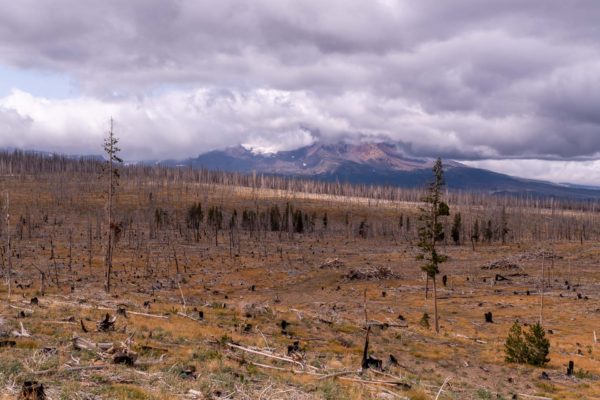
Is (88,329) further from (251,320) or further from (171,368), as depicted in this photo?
(251,320)

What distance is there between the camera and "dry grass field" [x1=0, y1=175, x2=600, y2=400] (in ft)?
47.9

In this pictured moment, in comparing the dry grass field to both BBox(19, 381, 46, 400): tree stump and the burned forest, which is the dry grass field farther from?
BBox(19, 381, 46, 400): tree stump

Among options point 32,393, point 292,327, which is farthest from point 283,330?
point 32,393

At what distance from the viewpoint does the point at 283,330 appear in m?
30.1

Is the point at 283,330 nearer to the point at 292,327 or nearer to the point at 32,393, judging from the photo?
the point at 292,327

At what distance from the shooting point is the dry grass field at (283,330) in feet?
47.9

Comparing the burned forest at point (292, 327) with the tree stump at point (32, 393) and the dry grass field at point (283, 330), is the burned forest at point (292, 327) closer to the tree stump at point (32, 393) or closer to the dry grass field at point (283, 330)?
the tree stump at point (32, 393)

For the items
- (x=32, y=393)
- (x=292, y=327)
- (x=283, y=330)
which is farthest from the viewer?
(x=292, y=327)

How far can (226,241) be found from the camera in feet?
421

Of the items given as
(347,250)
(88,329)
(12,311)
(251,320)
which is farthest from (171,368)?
(347,250)

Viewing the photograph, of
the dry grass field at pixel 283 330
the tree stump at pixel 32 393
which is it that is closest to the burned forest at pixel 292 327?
the tree stump at pixel 32 393

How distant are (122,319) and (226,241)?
10434cm

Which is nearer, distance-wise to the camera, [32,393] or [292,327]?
[32,393]

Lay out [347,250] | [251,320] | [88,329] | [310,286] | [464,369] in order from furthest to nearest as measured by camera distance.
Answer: [347,250]
[310,286]
[251,320]
[464,369]
[88,329]
